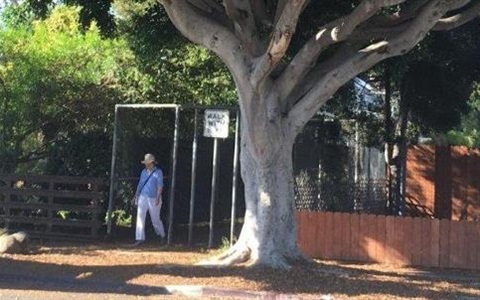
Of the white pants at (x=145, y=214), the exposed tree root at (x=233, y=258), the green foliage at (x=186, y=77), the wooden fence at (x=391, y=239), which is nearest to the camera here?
the exposed tree root at (x=233, y=258)

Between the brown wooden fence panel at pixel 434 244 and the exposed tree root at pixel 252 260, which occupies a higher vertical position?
the brown wooden fence panel at pixel 434 244

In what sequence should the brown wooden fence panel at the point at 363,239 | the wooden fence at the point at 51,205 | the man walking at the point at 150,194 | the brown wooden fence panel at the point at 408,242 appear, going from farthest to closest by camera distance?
1. the wooden fence at the point at 51,205
2. the man walking at the point at 150,194
3. the brown wooden fence panel at the point at 363,239
4. the brown wooden fence panel at the point at 408,242

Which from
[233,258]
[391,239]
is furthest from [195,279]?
[391,239]

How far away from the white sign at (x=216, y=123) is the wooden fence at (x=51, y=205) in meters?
2.71

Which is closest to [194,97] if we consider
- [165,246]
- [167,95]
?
[167,95]

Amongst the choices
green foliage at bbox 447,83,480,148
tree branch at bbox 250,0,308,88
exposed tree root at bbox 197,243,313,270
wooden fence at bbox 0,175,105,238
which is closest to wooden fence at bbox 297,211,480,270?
exposed tree root at bbox 197,243,313,270

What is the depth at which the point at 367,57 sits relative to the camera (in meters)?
10.6

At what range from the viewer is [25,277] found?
394 inches

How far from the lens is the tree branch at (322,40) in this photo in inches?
376

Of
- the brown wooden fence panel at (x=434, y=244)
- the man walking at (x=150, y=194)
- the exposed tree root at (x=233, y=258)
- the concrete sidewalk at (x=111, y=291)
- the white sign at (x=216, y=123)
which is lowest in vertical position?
the concrete sidewalk at (x=111, y=291)

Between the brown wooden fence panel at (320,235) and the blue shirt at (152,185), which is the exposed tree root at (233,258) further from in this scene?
the blue shirt at (152,185)

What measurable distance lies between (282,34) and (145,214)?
5.81 metres

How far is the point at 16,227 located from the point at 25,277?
5043 mm

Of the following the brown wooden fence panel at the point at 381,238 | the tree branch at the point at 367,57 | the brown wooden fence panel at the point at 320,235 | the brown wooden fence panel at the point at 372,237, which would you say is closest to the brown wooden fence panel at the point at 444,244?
the brown wooden fence panel at the point at 381,238
